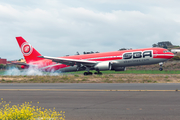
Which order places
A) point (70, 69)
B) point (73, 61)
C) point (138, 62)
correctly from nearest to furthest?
1. point (138, 62)
2. point (73, 61)
3. point (70, 69)

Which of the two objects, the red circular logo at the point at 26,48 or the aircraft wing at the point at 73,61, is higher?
the red circular logo at the point at 26,48

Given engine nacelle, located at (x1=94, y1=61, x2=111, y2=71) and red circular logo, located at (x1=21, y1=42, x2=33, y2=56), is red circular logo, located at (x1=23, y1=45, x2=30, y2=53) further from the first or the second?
engine nacelle, located at (x1=94, y1=61, x2=111, y2=71)

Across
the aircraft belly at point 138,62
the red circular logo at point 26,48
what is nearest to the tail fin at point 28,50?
the red circular logo at point 26,48

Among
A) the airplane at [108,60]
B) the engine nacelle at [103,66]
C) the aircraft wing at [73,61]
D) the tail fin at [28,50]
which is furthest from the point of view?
the tail fin at [28,50]

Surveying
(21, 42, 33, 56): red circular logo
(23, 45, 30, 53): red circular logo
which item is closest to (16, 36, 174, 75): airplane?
(21, 42, 33, 56): red circular logo

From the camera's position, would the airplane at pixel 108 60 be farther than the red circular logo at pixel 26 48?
No

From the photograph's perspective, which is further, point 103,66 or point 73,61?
point 73,61

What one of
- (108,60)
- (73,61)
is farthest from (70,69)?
(108,60)

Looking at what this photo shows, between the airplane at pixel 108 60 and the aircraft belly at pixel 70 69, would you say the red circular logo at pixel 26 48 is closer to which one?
the airplane at pixel 108 60

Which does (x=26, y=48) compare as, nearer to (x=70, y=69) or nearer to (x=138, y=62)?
(x=70, y=69)

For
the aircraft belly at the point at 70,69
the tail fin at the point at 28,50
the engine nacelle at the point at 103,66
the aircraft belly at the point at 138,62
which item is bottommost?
the aircraft belly at the point at 70,69

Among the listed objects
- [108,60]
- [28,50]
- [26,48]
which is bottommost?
[108,60]

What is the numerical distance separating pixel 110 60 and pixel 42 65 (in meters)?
14.3

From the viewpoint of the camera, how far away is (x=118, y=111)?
7.69 m
